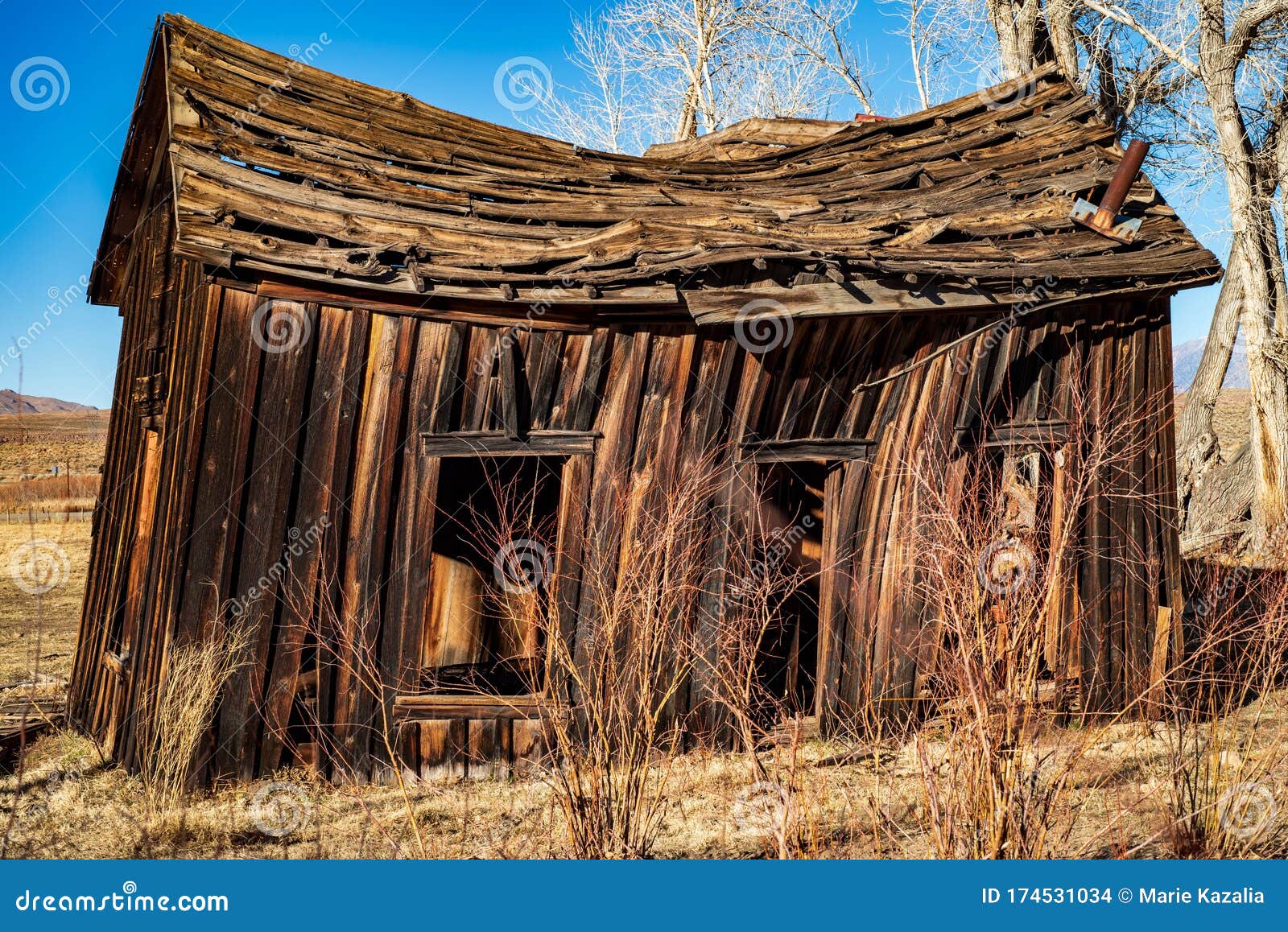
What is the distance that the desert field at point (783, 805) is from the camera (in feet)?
14.1

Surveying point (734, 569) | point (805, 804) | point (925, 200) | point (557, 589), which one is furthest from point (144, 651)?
point (925, 200)

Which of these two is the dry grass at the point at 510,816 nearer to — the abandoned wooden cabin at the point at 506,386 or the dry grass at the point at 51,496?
the abandoned wooden cabin at the point at 506,386

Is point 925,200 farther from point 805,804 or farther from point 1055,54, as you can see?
point 1055,54

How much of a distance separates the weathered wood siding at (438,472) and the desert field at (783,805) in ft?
1.27

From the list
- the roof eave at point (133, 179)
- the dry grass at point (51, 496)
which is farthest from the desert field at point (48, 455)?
the roof eave at point (133, 179)

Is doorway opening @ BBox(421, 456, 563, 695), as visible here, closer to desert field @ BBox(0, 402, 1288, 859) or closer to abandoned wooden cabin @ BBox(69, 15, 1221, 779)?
abandoned wooden cabin @ BBox(69, 15, 1221, 779)

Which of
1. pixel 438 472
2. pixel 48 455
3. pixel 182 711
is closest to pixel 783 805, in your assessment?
pixel 438 472

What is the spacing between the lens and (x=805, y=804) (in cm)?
439

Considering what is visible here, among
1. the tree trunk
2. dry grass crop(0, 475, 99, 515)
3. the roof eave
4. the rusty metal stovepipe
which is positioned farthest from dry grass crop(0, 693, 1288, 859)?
dry grass crop(0, 475, 99, 515)

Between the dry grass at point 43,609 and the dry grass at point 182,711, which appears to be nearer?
the dry grass at point 182,711

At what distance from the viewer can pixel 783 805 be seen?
436cm

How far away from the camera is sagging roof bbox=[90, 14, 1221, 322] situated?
6.76 meters

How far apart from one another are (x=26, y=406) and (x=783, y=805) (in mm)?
4739

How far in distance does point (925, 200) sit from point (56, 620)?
10.9 m
